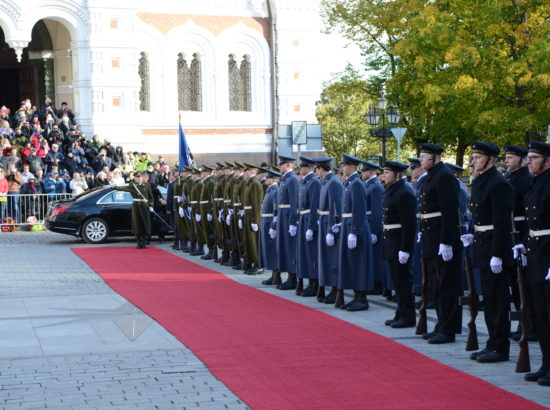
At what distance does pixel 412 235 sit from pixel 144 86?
95.8ft

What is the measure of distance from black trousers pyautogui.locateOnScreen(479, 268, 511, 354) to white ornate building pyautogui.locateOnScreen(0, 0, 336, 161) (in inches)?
1093

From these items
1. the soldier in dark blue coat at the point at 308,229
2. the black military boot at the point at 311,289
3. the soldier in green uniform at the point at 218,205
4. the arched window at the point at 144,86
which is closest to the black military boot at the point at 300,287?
the soldier in dark blue coat at the point at 308,229

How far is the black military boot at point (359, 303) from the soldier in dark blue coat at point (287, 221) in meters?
2.07

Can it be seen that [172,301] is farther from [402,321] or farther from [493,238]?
[493,238]

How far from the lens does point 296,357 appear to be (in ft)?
29.1

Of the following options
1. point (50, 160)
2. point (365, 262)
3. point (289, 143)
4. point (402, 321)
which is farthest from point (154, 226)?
point (402, 321)

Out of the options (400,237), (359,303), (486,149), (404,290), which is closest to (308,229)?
(359,303)

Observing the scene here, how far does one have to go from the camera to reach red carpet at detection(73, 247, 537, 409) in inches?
286

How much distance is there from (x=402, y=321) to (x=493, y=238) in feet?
7.28

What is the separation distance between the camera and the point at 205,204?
19.1m

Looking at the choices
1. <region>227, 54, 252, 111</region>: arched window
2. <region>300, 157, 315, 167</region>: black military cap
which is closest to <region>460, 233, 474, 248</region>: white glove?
<region>300, 157, 315, 167</region>: black military cap

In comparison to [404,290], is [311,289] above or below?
below

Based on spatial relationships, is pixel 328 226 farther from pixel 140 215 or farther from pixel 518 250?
pixel 140 215

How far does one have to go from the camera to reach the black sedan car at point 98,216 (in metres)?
22.5
